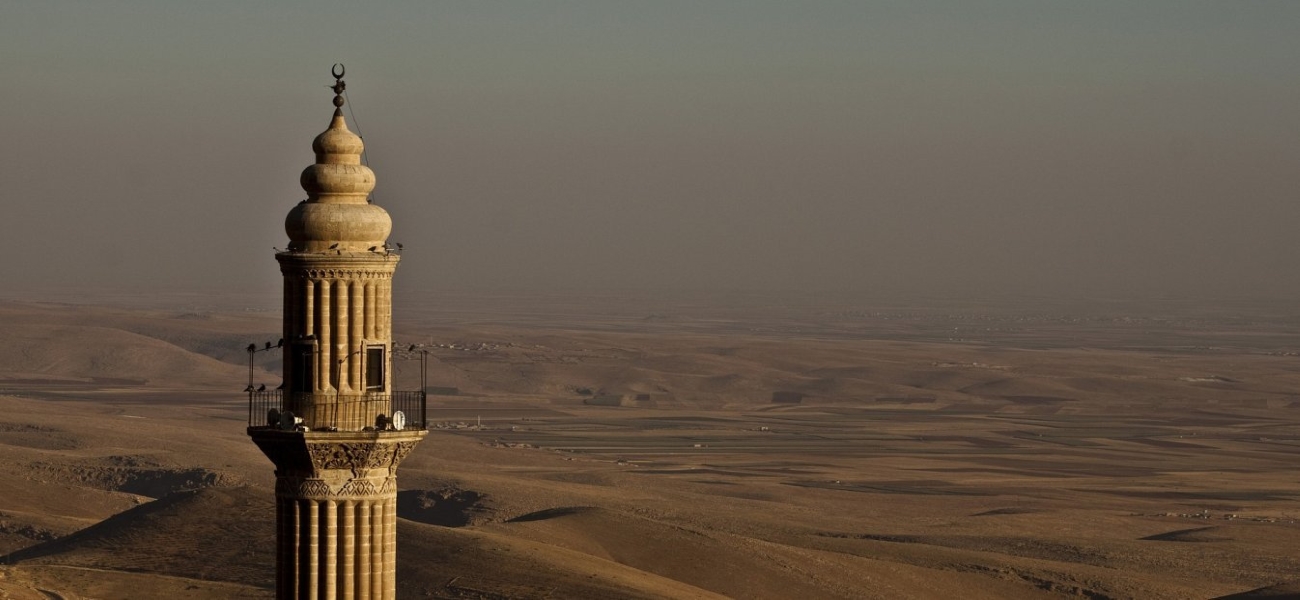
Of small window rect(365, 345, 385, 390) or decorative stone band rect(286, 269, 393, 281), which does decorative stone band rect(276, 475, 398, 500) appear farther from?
decorative stone band rect(286, 269, 393, 281)

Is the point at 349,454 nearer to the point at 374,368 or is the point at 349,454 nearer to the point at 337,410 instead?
the point at 337,410

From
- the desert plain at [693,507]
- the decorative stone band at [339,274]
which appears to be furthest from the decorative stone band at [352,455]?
the desert plain at [693,507]

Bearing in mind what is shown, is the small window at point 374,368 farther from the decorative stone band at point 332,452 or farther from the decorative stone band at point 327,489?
the decorative stone band at point 327,489

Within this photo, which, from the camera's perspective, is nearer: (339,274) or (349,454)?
(339,274)

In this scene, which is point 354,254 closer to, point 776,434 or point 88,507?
point 88,507

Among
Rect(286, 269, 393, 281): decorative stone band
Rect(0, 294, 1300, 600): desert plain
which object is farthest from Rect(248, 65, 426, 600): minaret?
Rect(0, 294, 1300, 600): desert plain

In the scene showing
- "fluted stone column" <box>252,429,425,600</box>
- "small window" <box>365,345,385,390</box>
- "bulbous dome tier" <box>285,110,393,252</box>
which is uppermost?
"bulbous dome tier" <box>285,110,393,252</box>

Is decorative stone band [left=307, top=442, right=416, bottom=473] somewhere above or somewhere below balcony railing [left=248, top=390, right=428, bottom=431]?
below

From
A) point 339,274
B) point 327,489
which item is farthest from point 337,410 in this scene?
point 339,274
